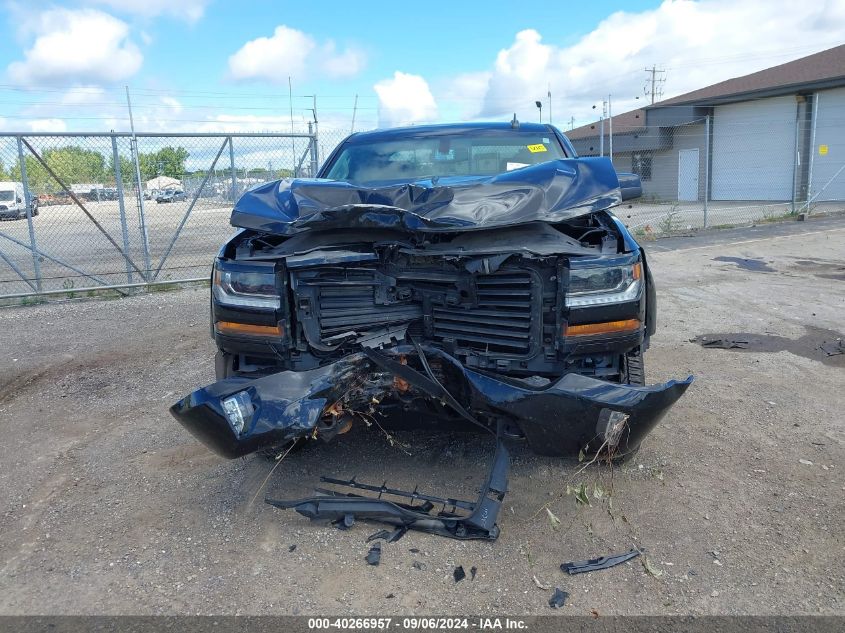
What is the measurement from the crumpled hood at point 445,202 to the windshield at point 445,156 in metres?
1.30

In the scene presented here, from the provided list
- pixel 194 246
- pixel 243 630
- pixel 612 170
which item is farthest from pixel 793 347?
pixel 194 246

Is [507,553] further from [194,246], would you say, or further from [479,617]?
[194,246]

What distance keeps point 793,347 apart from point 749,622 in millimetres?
4021

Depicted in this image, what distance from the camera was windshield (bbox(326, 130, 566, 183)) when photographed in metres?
4.60

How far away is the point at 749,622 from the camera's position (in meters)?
2.38

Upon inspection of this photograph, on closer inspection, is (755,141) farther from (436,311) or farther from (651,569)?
(651,569)

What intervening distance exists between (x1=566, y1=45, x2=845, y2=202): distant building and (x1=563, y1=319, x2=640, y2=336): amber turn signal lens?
18.4 metres

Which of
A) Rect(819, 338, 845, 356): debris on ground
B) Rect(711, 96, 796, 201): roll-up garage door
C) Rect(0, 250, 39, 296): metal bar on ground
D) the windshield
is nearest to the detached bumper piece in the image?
the windshield

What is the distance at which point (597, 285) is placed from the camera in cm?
296

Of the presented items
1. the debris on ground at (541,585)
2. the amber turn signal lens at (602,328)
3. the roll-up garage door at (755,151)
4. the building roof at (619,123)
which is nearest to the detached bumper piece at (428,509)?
the debris on ground at (541,585)

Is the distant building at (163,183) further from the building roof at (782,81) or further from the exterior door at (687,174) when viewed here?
the exterior door at (687,174)

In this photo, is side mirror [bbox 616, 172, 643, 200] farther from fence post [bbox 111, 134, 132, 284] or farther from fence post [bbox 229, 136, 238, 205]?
fence post [bbox 111, 134, 132, 284]

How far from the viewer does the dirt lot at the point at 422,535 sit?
8.50 feet

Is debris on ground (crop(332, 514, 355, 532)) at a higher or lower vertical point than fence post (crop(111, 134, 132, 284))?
lower
